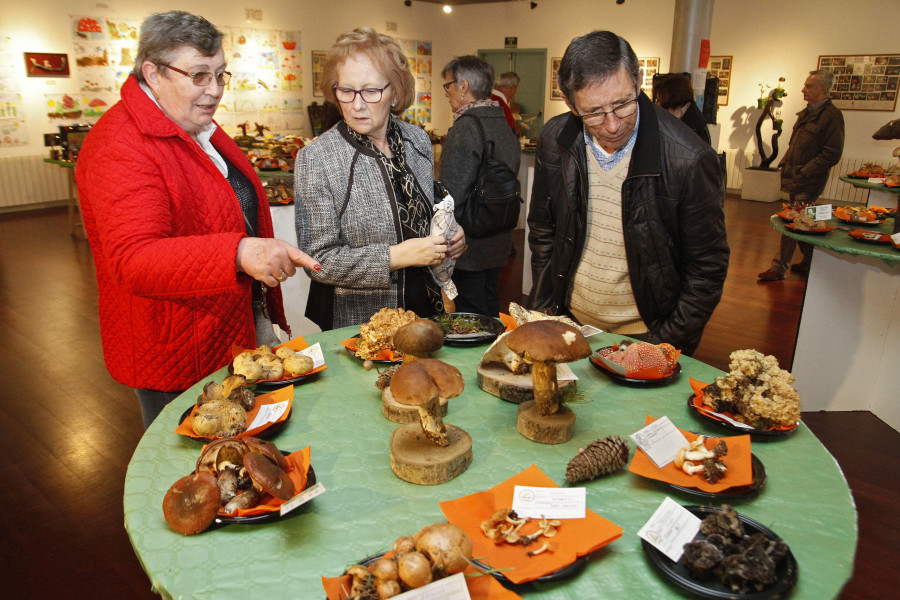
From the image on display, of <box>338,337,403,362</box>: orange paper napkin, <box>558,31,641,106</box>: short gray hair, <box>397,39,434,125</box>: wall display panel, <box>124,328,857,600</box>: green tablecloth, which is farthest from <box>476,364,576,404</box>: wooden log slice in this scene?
<box>397,39,434,125</box>: wall display panel

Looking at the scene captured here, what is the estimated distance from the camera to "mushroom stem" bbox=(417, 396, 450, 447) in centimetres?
129

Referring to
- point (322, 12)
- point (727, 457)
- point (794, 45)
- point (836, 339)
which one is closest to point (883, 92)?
point (794, 45)

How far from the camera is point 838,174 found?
10.3 m

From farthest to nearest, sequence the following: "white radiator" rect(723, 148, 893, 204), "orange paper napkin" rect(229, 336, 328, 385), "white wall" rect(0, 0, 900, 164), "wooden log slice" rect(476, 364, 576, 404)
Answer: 1. "white radiator" rect(723, 148, 893, 204)
2. "white wall" rect(0, 0, 900, 164)
3. "orange paper napkin" rect(229, 336, 328, 385)
4. "wooden log slice" rect(476, 364, 576, 404)

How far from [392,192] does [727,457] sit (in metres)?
1.31

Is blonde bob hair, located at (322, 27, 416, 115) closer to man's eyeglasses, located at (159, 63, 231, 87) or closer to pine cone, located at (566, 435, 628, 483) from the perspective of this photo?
man's eyeglasses, located at (159, 63, 231, 87)

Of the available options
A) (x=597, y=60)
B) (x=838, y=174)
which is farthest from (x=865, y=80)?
(x=597, y=60)

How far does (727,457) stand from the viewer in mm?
1310

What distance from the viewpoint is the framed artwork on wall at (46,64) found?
883 centimetres

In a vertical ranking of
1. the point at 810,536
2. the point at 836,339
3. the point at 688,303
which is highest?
the point at 688,303

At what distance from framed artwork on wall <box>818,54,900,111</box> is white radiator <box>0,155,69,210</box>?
1165 cm

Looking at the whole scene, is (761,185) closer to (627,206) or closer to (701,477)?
(627,206)

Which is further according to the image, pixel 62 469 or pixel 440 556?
pixel 62 469

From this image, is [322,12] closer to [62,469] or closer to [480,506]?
[62,469]
